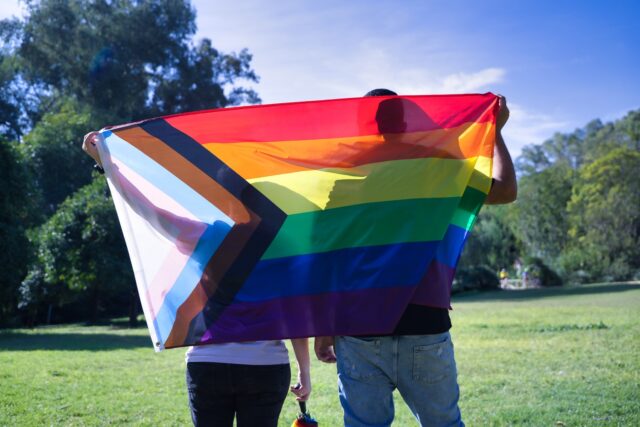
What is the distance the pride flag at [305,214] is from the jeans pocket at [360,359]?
7cm

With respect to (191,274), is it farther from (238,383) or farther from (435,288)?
(435,288)

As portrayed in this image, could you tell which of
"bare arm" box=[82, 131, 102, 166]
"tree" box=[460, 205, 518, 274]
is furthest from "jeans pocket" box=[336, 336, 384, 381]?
"tree" box=[460, 205, 518, 274]

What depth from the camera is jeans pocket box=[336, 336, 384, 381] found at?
10.3 ft

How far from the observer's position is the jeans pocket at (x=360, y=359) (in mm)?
3127

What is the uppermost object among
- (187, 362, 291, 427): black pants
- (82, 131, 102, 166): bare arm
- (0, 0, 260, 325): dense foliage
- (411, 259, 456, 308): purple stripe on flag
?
(0, 0, 260, 325): dense foliage

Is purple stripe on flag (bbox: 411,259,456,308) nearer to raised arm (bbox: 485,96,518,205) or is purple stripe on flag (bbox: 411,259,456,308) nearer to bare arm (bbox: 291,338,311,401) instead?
raised arm (bbox: 485,96,518,205)

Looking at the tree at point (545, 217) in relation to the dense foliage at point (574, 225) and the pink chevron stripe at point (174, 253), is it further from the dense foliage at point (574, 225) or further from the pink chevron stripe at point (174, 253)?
the pink chevron stripe at point (174, 253)

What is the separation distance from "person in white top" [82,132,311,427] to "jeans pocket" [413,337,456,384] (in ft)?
2.22

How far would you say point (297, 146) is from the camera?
3.73 metres

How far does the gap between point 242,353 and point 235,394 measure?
0.21m

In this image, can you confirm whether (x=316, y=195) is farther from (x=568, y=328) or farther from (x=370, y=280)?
(x=568, y=328)

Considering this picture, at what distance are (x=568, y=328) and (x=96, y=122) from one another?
98.3 feet

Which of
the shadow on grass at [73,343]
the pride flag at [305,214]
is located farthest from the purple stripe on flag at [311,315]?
the shadow on grass at [73,343]

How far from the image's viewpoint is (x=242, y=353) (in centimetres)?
319
